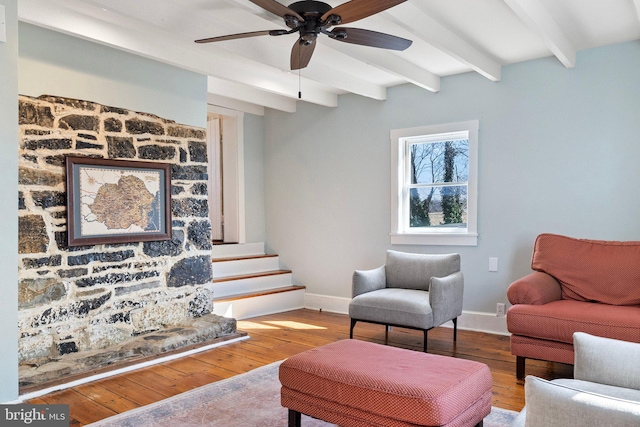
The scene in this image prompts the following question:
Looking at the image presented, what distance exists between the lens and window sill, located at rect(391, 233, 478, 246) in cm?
459

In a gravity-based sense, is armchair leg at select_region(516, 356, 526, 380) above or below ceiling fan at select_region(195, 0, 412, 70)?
below

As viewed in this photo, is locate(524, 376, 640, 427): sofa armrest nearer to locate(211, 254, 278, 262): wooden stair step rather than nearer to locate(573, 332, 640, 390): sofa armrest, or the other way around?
locate(573, 332, 640, 390): sofa armrest

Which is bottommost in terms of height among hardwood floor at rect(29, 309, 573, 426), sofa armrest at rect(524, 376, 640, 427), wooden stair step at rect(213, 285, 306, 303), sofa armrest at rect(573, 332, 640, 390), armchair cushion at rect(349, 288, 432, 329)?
hardwood floor at rect(29, 309, 573, 426)

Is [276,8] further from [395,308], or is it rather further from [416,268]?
[416,268]

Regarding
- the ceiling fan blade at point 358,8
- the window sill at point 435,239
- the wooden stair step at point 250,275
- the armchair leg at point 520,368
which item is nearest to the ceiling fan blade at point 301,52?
the ceiling fan blade at point 358,8

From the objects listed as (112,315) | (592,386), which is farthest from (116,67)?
(592,386)

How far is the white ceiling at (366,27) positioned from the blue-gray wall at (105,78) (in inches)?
11.7

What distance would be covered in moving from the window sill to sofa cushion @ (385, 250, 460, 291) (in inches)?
14.9

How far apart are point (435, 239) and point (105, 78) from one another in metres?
3.28

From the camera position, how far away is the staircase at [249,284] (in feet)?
16.6

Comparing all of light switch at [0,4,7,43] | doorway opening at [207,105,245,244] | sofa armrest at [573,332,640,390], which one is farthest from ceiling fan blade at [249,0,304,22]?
doorway opening at [207,105,245,244]

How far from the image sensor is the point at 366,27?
3441 mm
